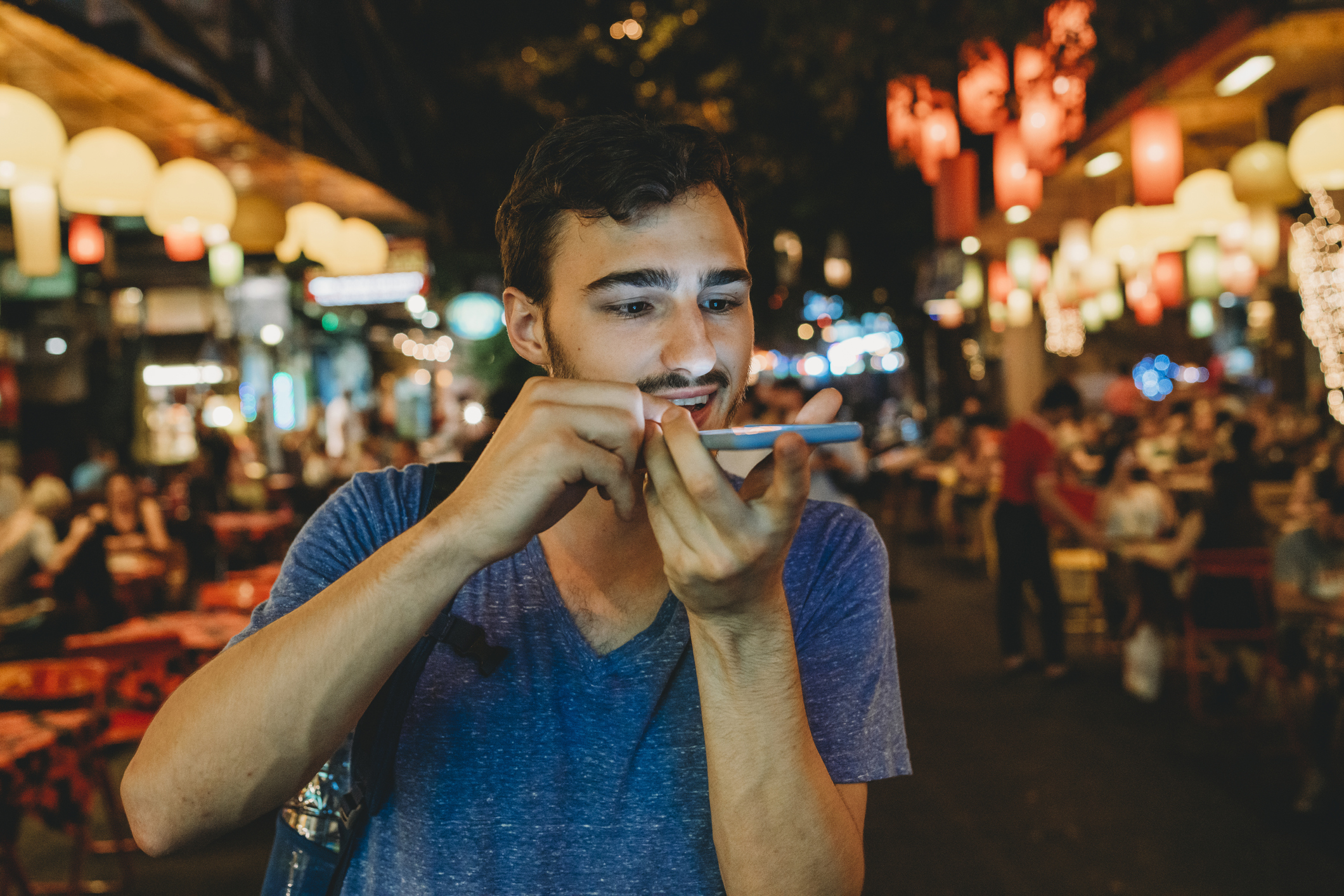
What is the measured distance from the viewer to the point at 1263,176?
22.8 ft

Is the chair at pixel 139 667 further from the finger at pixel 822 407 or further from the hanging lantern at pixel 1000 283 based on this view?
the hanging lantern at pixel 1000 283

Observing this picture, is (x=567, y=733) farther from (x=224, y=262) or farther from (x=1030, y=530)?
(x=224, y=262)

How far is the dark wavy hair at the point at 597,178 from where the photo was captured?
1.54 meters

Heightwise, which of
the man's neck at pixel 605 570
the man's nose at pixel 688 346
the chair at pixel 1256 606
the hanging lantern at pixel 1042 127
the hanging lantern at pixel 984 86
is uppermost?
the hanging lantern at pixel 984 86

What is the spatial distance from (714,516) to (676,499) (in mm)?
50

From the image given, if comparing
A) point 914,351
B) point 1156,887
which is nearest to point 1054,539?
point 1156,887

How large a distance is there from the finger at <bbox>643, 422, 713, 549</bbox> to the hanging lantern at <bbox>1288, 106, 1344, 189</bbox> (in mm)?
6429

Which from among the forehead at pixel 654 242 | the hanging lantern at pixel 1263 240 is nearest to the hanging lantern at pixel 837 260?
the hanging lantern at pixel 1263 240

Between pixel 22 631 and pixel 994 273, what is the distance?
512 inches

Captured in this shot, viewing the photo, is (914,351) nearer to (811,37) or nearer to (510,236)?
(811,37)

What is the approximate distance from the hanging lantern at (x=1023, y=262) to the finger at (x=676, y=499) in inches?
517

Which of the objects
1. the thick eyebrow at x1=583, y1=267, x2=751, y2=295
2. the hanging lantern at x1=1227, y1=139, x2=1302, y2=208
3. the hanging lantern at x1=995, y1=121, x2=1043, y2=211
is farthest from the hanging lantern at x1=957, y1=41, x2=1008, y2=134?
the thick eyebrow at x1=583, y1=267, x2=751, y2=295

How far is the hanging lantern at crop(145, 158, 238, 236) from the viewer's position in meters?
6.11

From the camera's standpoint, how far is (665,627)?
60.2 inches
